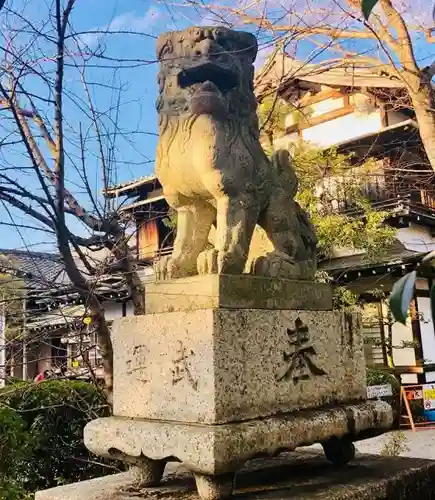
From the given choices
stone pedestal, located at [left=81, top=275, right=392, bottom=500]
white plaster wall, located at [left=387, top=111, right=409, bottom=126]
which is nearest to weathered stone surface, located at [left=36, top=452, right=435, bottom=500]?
stone pedestal, located at [left=81, top=275, right=392, bottom=500]

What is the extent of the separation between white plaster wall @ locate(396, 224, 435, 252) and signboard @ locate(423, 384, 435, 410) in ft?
11.3

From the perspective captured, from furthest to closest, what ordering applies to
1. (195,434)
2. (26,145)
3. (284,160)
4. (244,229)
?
(26,145)
(284,160)
(244,229)
(195,434)

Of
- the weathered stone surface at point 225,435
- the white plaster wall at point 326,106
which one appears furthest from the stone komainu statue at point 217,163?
the white plaster wall at point 326,106

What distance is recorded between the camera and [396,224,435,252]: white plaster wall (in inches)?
539

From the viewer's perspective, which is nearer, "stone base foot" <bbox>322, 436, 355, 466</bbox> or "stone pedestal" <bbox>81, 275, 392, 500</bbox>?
"stone pedestal" <bbox>81, 275, 392, 500</bbox>

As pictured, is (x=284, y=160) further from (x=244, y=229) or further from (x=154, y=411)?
(x=154, y=411)

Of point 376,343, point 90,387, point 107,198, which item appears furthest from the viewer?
point 376,343

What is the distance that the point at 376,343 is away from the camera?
11.5 m

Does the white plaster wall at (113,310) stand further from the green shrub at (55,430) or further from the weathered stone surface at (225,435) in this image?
the weathered stone surface at (225,435)

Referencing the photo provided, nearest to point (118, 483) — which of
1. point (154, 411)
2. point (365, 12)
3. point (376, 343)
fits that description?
point (154, 411)

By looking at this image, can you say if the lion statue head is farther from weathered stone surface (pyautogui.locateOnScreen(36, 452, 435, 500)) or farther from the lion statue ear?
weathered stone surface (pyautogui.locateOnScreen(36, 452, 435, 500))

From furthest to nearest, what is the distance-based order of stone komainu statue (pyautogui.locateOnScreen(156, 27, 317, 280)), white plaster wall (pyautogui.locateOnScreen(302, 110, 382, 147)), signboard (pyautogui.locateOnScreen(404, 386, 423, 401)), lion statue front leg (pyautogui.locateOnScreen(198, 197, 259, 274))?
white plaster wall (pyautogui.locateOnScreen(302, 110, 382, 147)), signboard (pyautogui.locateOnScreen(404, 386, 423, 401)), stone komainu statue (pyautogui.locateOnScreen(156, 27, 317, 280)), lion statue front leg (pyautogui.locateOnScreen(198, 197, 259, 274))

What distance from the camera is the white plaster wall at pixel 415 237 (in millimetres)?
13680

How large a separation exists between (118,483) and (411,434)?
28.8ft
